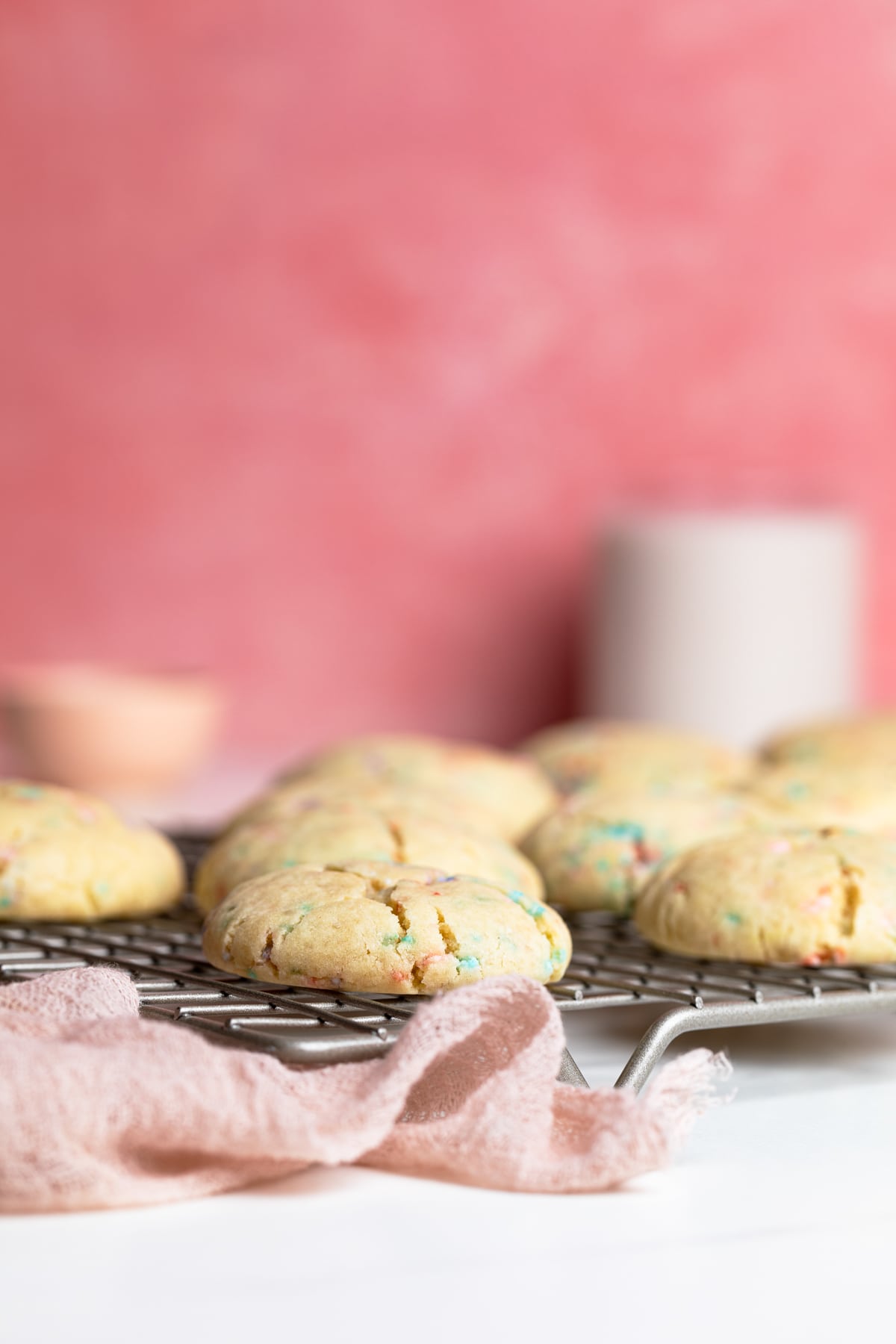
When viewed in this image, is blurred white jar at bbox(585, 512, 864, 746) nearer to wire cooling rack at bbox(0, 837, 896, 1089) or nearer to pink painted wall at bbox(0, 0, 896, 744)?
pink painted wall at bbox(0, 0, 896, 744)

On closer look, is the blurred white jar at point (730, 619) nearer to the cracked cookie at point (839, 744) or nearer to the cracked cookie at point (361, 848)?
the cracked cookie at point (839, 744)

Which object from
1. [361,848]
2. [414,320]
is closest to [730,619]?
[414,320]

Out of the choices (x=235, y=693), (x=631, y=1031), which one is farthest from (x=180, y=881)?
(x=235, y=693)

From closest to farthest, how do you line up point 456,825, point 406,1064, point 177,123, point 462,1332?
point 462,1332 → point 406,1064 → point 456,825 → point 177,123

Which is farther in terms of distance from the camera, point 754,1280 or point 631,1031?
point 631,1031

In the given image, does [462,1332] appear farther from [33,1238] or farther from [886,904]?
[886,904]
